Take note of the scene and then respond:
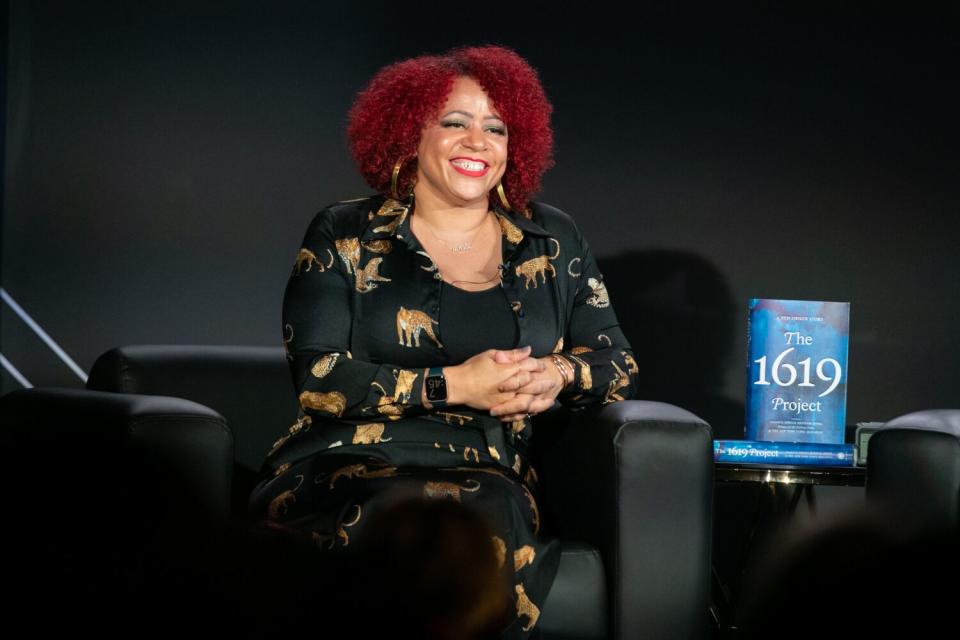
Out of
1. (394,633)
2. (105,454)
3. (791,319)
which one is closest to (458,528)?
(394,633)

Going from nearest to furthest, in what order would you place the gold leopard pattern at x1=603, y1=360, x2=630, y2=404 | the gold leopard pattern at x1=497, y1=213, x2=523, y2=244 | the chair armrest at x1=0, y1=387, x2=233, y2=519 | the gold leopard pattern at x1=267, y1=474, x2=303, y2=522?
the chair armrest at x1=0, y1=387, x2=233, y2=519 < the gold leopard pattern at x1=267, y1=474, x2=303, y2=522 < the gold leopard pattern at x1=603, y1=360, x2=630, y2=404 < the gold leopard pattern at x1=497, y1=213, x2=523, y2=244

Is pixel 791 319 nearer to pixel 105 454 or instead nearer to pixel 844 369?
pixel 844 369

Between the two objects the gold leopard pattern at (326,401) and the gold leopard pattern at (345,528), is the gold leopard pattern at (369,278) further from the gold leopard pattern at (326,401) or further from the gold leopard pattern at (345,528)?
the gold leopard pattern at (345,528)

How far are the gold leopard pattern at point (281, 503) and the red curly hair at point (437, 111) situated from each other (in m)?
0.75

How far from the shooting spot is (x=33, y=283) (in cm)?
341

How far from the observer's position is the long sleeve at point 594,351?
7.59ft

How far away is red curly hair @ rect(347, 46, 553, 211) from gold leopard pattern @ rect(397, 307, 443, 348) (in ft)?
1.19

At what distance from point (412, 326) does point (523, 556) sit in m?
0.55

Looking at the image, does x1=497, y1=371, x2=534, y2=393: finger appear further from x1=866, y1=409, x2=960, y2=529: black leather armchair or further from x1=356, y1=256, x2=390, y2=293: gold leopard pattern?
x1=866, y1=409, x2=960, y2=529: black leather armchair

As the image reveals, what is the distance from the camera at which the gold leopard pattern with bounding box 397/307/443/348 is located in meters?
2.27

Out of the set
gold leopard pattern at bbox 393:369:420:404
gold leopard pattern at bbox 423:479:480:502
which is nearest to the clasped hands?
gold leopard pattern at bbox 393:369:420:404

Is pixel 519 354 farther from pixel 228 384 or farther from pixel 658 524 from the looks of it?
pixel 228 384

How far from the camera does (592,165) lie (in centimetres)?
351

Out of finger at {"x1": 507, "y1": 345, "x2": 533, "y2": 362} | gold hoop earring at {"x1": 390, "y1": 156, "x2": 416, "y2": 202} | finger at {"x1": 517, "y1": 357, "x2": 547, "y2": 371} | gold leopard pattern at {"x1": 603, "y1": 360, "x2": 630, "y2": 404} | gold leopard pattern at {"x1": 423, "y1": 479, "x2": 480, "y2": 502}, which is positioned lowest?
gold leopard pattern at {"x1": 423, "y1": 479, "x2": 480, "y2": 502}
